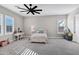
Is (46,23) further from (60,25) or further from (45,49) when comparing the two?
(45,49)

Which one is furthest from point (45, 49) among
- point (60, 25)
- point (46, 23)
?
point (60, 25)

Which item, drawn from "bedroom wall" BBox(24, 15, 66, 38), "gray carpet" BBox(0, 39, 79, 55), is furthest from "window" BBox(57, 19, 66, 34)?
"gray carpet" BBox(0, 39, 79, 55)

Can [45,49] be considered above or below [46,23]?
below

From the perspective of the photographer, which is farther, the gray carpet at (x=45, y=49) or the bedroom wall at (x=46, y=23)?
the bedroom wall at (x=46, y=23)

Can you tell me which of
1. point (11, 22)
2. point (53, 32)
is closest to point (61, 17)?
point (53, 32)

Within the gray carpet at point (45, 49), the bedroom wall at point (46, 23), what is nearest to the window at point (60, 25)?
the bedroom wall at point (46, 23)

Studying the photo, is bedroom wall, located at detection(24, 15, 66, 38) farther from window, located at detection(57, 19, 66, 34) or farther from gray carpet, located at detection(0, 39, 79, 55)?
gray carpet, located at detection(0, 39, 79, 55)

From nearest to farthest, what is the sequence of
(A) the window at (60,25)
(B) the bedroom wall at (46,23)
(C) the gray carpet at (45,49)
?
1. (C) the gray carpet at (45,49)
2. (A) the window at (60,25)
3. (B) the bedroom wall at (46,23)

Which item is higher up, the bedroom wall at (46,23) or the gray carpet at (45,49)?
the bedroom wall at (46,23)

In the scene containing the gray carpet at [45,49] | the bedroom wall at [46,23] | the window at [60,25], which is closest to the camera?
the gray carpet at [45,49]

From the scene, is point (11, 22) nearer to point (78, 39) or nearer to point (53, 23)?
point (53, 23)

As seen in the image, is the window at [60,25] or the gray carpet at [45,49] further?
the window at [60,25]

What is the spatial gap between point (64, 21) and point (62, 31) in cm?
109

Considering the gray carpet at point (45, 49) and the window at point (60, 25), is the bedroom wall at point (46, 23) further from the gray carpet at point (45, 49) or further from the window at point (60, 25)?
the gray carpet at point (45, 49)
